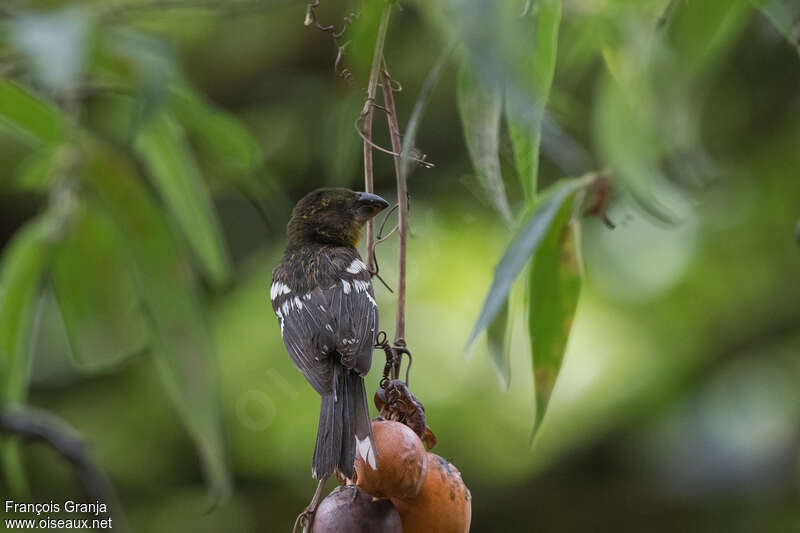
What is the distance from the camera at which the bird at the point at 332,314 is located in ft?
2.59

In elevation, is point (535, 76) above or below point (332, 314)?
above

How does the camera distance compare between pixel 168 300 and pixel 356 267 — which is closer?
pixel 356 267

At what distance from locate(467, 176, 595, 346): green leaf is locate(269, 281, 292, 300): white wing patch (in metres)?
0.32

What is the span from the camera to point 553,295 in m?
0.97

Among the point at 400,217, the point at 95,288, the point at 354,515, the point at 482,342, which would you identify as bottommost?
the point at 354,515

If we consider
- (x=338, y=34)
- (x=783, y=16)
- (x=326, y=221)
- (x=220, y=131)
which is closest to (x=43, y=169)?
(x=220, y=131)

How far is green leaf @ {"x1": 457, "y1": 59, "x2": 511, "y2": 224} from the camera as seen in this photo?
852 millimetres

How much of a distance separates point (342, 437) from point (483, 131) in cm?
32

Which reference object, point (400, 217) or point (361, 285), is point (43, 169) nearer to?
point (361, 285)

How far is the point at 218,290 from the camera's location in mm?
2771

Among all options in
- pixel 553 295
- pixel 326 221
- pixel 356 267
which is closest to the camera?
pixel 553 295

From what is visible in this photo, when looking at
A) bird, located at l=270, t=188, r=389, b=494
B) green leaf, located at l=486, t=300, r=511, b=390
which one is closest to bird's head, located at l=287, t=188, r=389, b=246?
bird, located at l=270, t=188, r=389, b=494

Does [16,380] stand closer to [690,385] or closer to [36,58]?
[36,58]

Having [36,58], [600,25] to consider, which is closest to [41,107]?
[36,58]
